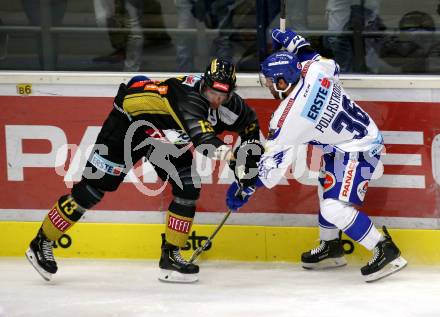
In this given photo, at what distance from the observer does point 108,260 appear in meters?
5.75

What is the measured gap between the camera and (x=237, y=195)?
17.0 feet

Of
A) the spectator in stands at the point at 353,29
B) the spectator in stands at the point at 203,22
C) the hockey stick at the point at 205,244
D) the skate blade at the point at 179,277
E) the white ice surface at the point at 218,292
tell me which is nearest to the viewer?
the white ice surface at the point at 218,292

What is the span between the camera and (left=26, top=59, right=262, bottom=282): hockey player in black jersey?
5.21m

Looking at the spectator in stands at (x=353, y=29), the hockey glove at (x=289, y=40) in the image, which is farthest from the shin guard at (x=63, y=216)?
the spectator in stands at (x=353, y=29)

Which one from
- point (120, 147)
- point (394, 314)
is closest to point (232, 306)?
point (394, 314)

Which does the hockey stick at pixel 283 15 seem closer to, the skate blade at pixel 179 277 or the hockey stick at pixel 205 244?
the hockey stick at pixel 205 244

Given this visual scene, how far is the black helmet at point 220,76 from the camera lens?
4957 mm

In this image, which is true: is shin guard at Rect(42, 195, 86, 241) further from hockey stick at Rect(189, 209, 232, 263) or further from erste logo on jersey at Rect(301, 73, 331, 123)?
erste logo on jersey at Rect(301, 73, 331, 123)

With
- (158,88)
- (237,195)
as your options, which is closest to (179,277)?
(237,195)

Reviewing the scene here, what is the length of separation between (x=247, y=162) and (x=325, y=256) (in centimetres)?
70

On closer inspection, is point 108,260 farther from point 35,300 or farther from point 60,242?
point 35,300

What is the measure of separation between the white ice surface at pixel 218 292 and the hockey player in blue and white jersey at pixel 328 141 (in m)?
0.23

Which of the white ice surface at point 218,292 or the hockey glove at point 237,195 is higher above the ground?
the hockey glove at point 237,195

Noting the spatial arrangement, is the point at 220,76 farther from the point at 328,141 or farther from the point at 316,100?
the point at 328,141
